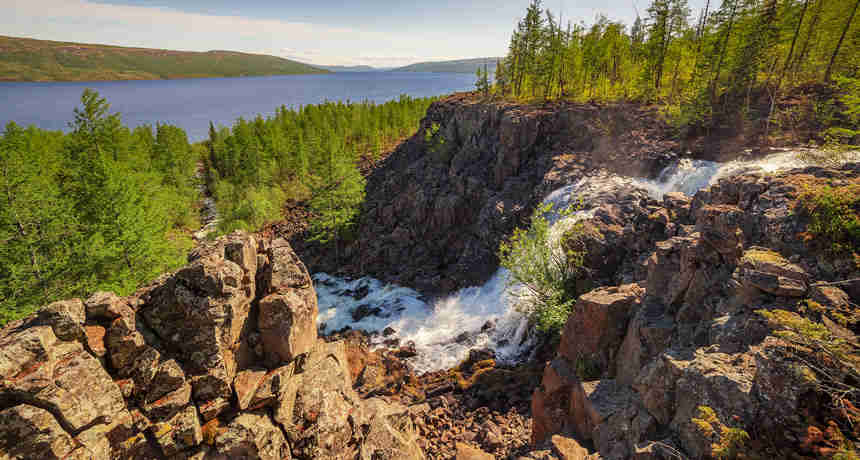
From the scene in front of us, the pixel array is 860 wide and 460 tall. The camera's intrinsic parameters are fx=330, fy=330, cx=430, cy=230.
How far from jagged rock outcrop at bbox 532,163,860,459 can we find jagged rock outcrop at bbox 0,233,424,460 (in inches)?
298

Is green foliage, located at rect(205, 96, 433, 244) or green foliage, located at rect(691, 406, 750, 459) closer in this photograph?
green foliage, located at rect(691, 406, 750, 459)

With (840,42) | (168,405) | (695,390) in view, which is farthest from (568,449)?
(840,42)

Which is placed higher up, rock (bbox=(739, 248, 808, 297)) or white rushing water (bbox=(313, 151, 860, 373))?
rock (bbox=(739, 248, 808, 297))

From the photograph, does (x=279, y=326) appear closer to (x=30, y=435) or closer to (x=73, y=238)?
(x=30, y=435)

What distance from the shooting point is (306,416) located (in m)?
11.0

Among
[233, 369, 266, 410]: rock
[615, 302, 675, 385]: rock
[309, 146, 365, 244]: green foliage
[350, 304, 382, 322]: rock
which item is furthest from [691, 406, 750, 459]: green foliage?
[309, 146, 365, 244]: green foliage

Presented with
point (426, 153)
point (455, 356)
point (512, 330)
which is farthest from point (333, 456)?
point (426, 153)

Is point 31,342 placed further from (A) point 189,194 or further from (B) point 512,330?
(A) point 189,194

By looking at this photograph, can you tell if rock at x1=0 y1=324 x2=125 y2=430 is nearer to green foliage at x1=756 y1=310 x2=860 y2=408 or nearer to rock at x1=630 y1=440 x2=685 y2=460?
rock at x1=630 y1=440 x2=685 y2=460

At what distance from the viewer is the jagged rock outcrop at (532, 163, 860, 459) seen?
22.1 feet

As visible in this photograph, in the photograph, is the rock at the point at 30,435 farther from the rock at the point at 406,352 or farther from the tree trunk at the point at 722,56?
the tree trunk at the point at 722,56

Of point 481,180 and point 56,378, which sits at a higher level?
point 56,378

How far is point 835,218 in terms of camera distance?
28.8 feet

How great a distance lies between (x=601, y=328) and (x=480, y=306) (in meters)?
15.8
